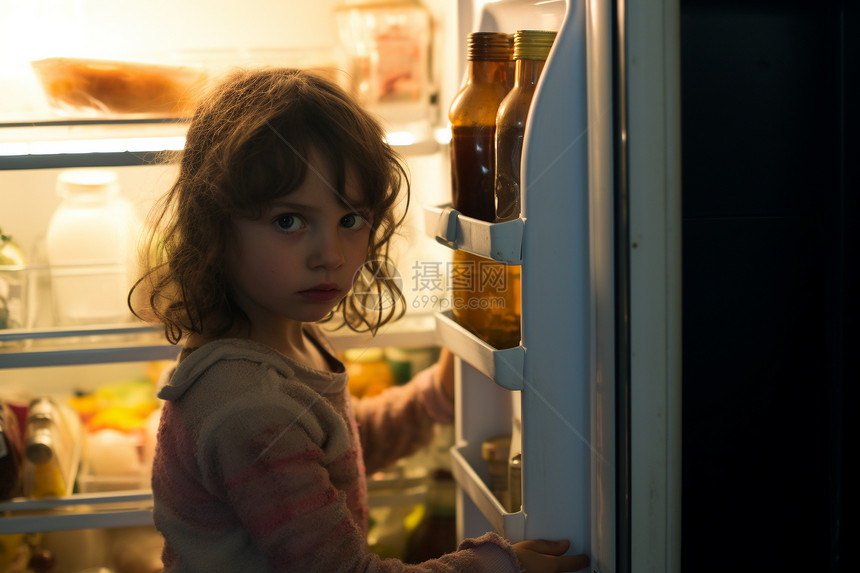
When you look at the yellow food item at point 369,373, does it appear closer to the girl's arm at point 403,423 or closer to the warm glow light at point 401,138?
the girl's arm at point 403,423

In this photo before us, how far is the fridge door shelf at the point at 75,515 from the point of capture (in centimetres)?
112

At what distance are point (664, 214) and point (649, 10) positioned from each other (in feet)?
0.58

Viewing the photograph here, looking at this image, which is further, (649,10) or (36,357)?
(36,357)

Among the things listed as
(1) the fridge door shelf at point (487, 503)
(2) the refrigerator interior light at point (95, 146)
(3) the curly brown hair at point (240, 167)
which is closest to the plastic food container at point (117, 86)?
(2) the refrigerator interior light at point (95, 146)

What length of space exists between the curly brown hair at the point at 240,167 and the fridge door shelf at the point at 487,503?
36 centimetres

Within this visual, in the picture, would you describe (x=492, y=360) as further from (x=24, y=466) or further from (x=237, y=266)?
(x=24, y=466)

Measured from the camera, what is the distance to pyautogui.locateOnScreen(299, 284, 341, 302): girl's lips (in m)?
0.84

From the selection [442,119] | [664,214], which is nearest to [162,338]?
[442,119]

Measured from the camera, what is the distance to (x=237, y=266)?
85cm

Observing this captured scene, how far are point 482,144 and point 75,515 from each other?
84cm

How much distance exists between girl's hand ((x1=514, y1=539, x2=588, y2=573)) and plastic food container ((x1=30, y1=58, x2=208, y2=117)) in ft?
2.40
